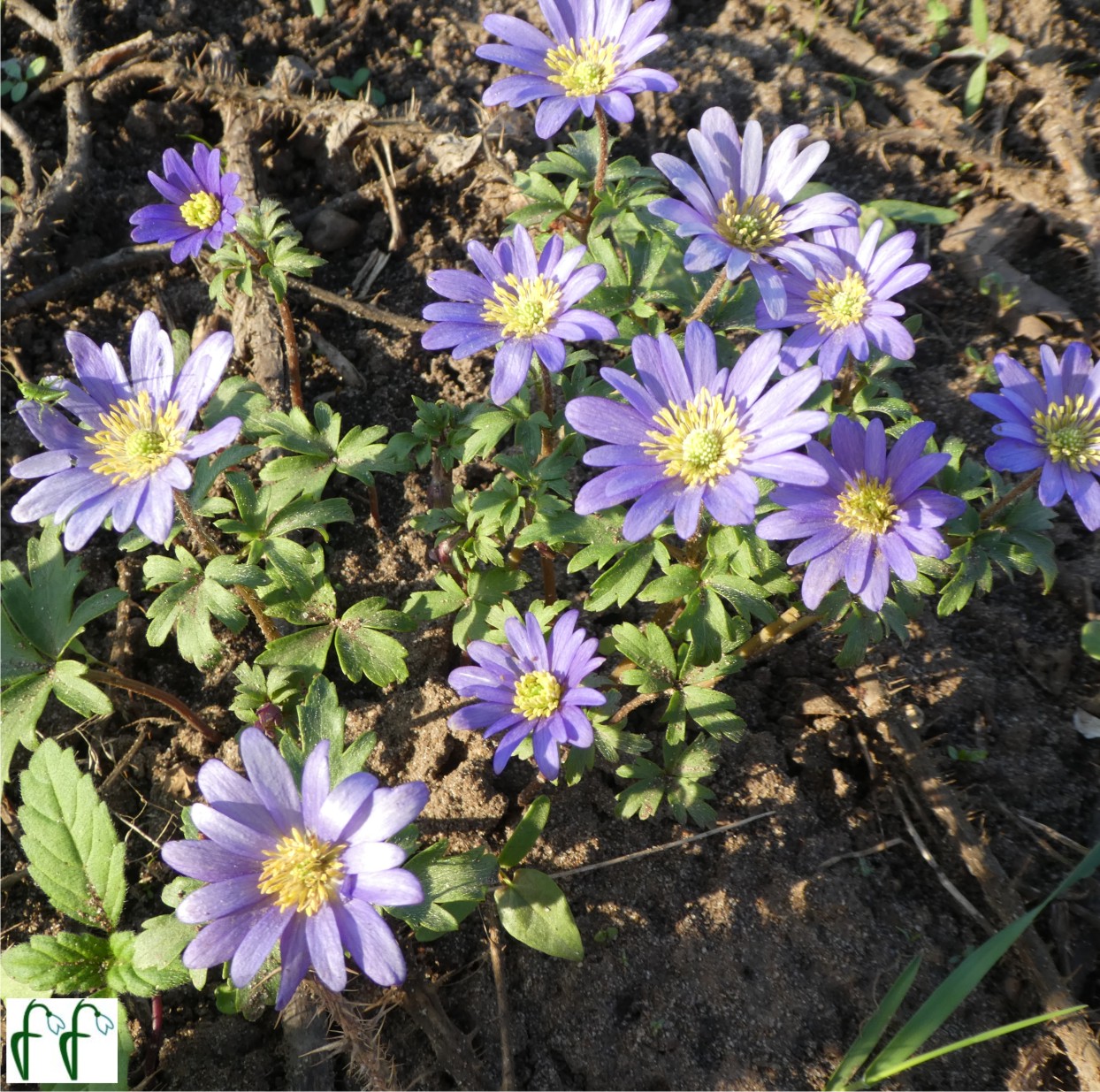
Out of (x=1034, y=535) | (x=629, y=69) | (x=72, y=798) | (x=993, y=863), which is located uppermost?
(x=629, y=69)

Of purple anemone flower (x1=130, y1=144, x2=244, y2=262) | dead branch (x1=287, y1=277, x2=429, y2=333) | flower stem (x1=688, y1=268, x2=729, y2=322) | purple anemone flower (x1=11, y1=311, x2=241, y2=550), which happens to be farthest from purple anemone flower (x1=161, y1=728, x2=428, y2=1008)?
dead branch (x1=287, y1=277, x2=429, y2=333)

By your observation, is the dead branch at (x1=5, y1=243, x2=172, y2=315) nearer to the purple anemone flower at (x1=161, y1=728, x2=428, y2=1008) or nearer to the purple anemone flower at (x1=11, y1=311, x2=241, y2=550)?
the purple anemone flower at (x1=11, y1=311, x2=241, y2=550)

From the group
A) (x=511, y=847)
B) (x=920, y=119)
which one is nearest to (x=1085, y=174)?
(x=920, y=119)

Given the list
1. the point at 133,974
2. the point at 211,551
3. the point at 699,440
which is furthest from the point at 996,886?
the point at 211,551

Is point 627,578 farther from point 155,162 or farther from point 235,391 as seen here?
point 155,162

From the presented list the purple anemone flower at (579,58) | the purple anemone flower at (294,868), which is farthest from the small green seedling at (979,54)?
the purple anemone flower at (294,868)

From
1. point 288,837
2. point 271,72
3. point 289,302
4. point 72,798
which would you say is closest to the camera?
point 288,837

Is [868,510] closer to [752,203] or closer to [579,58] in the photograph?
[752,203]
